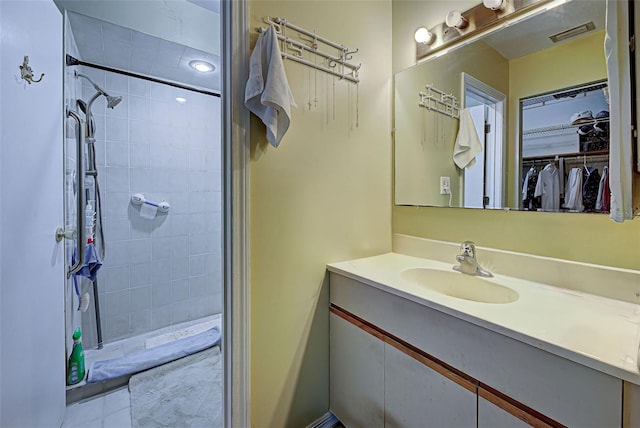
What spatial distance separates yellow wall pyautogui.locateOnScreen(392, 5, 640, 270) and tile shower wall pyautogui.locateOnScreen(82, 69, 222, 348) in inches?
63.4

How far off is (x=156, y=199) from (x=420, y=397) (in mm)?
2331

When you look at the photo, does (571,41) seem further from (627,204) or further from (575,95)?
(627,204)

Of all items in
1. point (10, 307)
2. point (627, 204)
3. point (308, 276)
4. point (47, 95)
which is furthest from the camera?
point (308, 276)

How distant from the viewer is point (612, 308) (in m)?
0.88

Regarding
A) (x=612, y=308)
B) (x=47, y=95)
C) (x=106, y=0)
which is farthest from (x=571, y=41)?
(x=106, y=0)

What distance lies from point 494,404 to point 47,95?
1.93 m

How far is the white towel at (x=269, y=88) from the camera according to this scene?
0.99 m

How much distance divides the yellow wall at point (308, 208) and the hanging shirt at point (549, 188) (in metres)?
0.73

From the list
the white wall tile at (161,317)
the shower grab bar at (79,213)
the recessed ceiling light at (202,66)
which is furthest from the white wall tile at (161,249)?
the recessed ceiling light at (202,66)

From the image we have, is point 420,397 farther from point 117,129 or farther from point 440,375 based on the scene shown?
point 117,129

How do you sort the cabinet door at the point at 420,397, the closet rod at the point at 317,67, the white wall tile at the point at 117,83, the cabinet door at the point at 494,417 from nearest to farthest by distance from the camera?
the cabinet door at the point at 494,417 < the cabinet door at the point at 420,397 < the closet rod at the point at 317,67 < the white wall tile at the point at 117,83

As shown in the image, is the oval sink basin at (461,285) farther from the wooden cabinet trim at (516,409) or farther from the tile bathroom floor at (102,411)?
the tile bathroom floor at (102,411)

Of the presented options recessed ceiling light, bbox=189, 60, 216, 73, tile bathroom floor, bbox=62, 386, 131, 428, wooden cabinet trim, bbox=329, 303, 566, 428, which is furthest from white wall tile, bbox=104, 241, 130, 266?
wooden cabinet trim, bbox=329, 303, 566, 428

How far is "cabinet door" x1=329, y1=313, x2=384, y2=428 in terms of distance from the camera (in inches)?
44.7
